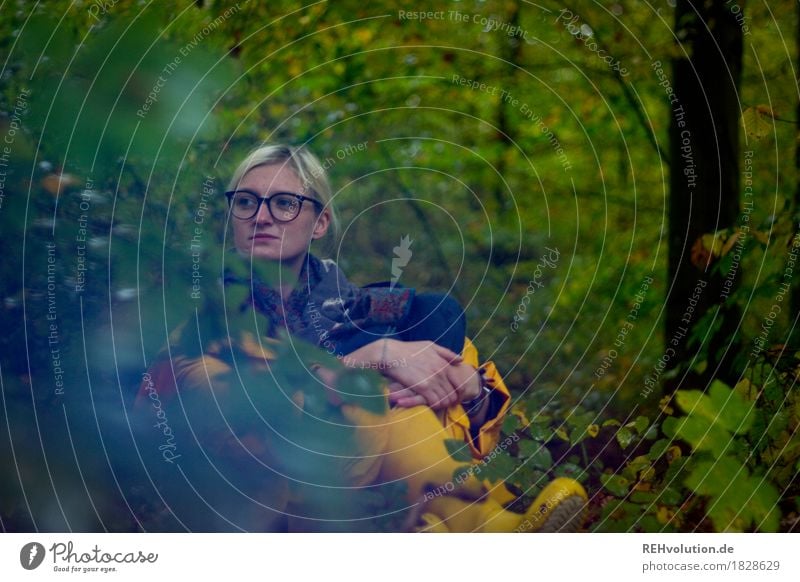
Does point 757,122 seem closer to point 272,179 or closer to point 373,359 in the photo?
point 373,359

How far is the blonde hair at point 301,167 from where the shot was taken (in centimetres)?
344

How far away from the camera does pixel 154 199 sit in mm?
3438

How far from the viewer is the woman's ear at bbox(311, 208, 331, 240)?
137 inches

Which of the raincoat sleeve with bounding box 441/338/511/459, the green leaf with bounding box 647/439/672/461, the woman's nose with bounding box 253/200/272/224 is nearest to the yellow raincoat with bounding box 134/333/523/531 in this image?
the raincoat sleeve with bounding box 441/338/511/459

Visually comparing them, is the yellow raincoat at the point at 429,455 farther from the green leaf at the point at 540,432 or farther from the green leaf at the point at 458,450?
the green leaf at the point at 540,432

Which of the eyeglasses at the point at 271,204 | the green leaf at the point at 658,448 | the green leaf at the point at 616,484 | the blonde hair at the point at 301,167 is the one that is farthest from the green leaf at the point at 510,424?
the eyeglasses at the point at 271,204

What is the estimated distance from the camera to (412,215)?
3.50m

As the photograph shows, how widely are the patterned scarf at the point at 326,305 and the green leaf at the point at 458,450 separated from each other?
463 mm

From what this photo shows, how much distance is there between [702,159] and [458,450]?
1.35m

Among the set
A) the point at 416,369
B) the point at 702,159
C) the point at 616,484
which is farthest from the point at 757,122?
the point at 416,369
